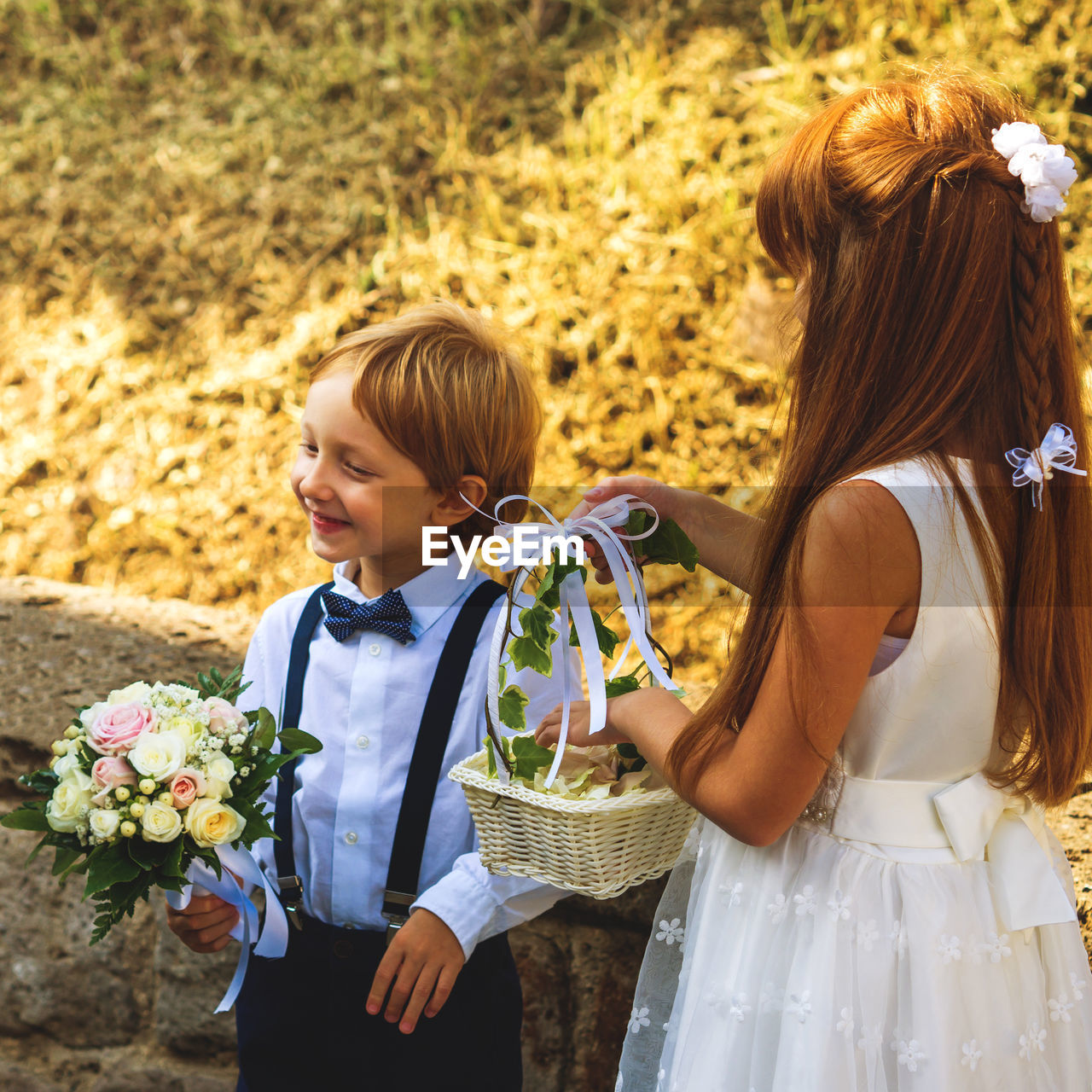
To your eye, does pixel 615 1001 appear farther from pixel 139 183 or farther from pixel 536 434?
A: pixel 139 183

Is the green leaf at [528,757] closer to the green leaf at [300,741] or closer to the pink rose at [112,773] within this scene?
the green leaf at [300,741]

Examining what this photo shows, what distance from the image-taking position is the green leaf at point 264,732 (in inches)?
59.9

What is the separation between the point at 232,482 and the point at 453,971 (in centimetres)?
244

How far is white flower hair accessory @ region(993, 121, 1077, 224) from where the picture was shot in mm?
1160

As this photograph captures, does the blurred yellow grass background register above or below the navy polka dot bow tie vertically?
above

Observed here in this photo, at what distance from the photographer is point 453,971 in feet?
5.02

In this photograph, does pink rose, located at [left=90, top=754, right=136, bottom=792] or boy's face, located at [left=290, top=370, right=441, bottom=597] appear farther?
boy's face, located at [left=290, top=370, right=441, bottom=597]

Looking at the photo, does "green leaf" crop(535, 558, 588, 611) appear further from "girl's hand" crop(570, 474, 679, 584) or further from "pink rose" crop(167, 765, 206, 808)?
"pink rose" crop(167, 765, 206, 808)

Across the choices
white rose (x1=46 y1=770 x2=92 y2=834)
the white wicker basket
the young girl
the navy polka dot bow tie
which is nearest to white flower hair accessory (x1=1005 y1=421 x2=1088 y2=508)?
the young girl

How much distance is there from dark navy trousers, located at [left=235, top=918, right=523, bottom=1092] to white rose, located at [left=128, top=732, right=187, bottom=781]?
1.36 ft

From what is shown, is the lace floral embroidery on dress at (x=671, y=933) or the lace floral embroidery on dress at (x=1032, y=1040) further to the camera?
the lace floral embroidery on dress at (x=671, y=933)

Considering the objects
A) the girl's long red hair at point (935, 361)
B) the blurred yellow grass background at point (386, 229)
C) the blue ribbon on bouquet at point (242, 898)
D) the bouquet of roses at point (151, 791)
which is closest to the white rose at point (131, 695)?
the bouquet of roses at point (151, 791)

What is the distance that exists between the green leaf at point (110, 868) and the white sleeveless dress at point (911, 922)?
0.75m

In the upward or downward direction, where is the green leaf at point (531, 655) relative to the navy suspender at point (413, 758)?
upward
